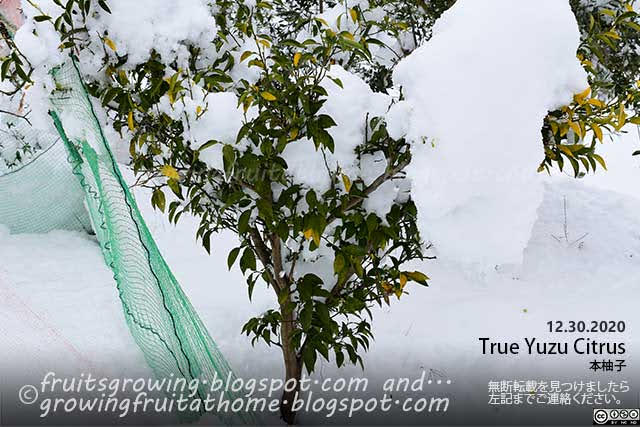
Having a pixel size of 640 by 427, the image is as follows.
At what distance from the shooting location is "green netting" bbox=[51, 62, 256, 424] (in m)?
1.60

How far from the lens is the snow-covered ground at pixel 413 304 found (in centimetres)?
231

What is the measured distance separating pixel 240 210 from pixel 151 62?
42 cm

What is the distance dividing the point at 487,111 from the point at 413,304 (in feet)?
5.50

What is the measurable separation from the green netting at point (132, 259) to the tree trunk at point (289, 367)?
166 millimetres

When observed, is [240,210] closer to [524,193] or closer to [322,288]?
[322,288]

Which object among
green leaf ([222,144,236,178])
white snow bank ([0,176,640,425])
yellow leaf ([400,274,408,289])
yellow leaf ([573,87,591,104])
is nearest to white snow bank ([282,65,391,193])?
green leaf ([222,144,236,178])

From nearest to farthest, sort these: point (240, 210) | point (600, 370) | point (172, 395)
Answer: point (240, 210) < point (172, 395) < point (600, 370)

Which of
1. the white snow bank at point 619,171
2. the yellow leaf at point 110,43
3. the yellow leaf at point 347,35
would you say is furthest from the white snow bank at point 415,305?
the yellow leaf at point 110,43

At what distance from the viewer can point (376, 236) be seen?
5.10 feet

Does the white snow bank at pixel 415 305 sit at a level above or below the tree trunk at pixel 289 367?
above

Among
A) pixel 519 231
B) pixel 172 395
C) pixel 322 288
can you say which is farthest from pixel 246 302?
pixel 519 231

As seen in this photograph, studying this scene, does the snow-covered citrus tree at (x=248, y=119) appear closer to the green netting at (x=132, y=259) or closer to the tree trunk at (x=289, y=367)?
the green netting at (x=132, y=259)

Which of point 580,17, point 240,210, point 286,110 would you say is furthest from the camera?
point 580,17

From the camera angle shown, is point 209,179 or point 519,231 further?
point 209,179
